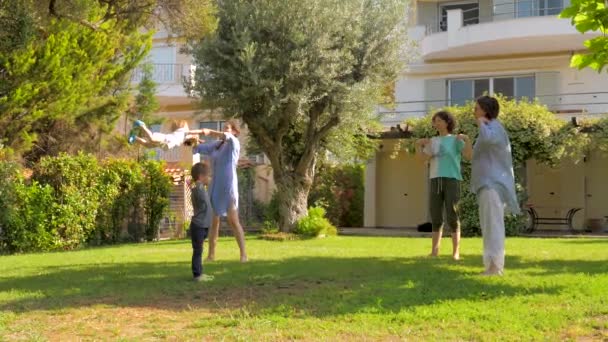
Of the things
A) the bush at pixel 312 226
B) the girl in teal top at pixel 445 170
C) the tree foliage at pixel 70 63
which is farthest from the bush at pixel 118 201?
the girl in teal top at pixel 445 170

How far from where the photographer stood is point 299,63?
14.4 metres

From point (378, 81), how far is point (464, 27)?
871 centimetres

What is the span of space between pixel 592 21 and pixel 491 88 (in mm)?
16239

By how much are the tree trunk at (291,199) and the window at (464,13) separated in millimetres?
10453

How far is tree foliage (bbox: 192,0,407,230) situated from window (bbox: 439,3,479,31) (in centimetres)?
980

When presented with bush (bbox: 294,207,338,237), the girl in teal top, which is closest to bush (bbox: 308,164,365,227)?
bush (bbox: 294,207,338,237)

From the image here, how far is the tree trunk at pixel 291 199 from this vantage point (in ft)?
54.6

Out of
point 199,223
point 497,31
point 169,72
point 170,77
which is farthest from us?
point 169,72

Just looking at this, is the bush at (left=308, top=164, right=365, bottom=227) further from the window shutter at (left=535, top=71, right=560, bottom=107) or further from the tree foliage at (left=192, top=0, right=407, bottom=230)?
the tree foliage at (left=192, top=0, right=407, bottom=230)

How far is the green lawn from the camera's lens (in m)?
5.16

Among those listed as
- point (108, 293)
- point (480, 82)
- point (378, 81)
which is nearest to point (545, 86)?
point (480, 82)

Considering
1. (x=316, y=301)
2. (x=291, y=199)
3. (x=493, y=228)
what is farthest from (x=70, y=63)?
(x=316, y=301)

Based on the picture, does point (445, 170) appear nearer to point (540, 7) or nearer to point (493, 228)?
point (493, 228)

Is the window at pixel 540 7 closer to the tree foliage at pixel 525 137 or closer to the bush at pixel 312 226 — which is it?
the tree foliage at pixel 525 137
